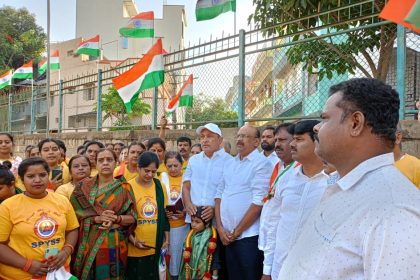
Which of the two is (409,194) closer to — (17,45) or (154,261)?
(154,261)

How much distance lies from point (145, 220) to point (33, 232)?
3.71 ft

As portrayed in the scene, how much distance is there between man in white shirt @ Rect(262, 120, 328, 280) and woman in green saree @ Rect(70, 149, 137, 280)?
1.50 m

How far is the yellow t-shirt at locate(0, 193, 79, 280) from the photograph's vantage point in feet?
10.0

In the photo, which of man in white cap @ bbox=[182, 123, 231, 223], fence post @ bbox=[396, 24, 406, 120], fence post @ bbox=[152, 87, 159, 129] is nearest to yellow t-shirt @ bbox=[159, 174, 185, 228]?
man in white cap @ bbox=[182, 123, 231, 223]

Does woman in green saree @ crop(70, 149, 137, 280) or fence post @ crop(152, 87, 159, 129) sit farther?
fence post @ crop(152, 87, 159, 129)

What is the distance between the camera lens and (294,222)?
2674 mm

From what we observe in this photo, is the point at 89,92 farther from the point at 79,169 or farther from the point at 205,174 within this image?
the point at 205,174

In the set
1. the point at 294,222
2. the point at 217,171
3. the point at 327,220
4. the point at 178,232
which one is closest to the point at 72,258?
the point at 178,232

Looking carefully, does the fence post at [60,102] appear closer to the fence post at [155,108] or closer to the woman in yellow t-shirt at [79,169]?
the fence post at [155,108]

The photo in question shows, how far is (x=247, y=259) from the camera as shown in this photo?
3.71 m

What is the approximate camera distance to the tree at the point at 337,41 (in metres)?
4.94

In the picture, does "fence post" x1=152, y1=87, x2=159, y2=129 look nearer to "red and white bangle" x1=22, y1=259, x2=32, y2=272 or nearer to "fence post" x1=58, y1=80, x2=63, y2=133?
"fence post" x1=58, y1=80, x2=63, y2=133

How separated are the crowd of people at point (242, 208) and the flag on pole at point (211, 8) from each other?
257cm

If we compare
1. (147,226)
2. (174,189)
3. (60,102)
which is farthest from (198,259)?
(60,102)
